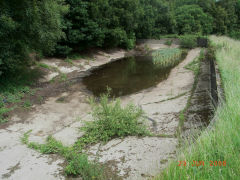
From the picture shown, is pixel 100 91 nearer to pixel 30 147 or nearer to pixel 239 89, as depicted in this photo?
pixel 30 147

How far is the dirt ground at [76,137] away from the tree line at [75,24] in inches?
88.0

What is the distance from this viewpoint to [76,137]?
5062 millimetres

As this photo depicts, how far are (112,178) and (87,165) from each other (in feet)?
1.43

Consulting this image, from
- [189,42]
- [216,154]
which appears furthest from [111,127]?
[189,42]

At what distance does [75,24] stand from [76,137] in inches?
457

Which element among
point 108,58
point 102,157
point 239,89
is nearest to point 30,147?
Answer: point 102,157

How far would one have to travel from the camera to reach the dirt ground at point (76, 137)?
3695mm

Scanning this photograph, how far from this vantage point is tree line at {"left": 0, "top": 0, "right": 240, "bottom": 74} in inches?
317

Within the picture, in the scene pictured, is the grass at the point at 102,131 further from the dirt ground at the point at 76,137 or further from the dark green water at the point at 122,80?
the dark green water at the point at 122,80

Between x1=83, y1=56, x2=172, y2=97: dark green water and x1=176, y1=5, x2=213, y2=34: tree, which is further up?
x1=176, y1=5, x2=213, y2=34: tree

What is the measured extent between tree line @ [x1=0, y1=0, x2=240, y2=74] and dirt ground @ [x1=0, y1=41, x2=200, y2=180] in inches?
88.0

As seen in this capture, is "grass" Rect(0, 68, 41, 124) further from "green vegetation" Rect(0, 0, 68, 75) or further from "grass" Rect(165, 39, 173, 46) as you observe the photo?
"grass" Rect(165, 39, 173, 46)

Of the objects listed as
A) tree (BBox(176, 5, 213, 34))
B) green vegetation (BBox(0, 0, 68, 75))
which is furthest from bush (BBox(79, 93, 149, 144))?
tree (BBox(176, 5, 213, 34))

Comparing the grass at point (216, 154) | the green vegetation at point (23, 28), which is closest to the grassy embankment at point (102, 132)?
the grass at point (216, 154)
